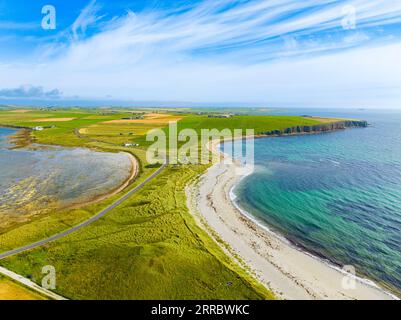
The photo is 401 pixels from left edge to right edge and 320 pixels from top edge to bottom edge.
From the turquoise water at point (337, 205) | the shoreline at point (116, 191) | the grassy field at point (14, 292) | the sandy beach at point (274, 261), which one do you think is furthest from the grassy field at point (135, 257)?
the turquoise water at point (337, 205)

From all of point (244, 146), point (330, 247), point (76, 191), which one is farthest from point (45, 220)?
point (244, 146)

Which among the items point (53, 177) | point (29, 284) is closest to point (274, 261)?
point (29, 284)

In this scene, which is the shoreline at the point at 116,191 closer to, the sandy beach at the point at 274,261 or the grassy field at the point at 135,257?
the grassy field at the point at 135,257

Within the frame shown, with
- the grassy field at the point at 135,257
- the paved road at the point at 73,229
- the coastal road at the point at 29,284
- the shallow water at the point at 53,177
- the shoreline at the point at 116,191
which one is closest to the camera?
the coastal road at the point at 29,284

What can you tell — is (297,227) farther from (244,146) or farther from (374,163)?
(244,146)

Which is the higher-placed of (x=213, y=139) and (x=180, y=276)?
(x=213, y=139)

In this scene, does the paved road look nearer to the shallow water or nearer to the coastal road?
the coastal road

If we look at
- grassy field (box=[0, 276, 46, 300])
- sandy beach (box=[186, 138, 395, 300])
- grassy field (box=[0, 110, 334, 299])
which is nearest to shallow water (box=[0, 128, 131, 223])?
grassy field (box=[0, 110, 334, 299])

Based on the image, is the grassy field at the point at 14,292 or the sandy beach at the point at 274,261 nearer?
the grassy field at the point at 14,292
